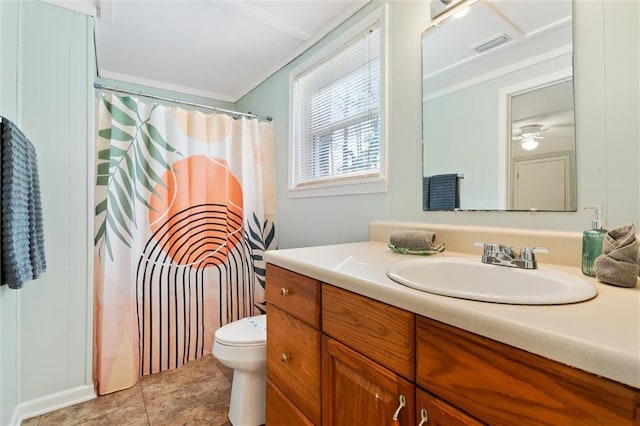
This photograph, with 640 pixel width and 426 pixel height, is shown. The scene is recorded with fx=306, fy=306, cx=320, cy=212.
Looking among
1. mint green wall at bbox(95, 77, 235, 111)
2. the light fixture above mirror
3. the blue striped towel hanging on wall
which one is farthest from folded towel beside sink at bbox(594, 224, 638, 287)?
mint green wall at bbox(95, 77, 235, 111)

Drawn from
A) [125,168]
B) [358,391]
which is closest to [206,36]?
[125,168]

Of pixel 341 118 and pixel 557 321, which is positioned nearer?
pixel 557 321

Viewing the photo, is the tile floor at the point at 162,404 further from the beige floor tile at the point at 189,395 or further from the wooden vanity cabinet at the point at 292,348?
the wooden vanity cabinet at the point at 292,348

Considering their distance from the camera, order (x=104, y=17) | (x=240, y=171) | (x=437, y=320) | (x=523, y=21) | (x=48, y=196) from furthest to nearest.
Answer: (x=240, y=171)
(x=104, y=17)
(x=48, y=196)
(x=523, y=21)
(x=437, y=320)

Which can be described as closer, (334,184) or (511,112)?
(511,112)

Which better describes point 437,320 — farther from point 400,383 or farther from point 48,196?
point 48,196

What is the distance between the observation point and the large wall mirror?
3.27ft

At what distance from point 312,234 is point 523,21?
4.97 ft

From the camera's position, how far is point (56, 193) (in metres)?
1.64

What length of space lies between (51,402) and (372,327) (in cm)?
189

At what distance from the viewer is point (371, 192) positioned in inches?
64.6

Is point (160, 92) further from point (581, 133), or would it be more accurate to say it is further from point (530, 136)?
point (581, 133)

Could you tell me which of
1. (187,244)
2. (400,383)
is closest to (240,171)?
(187,244)

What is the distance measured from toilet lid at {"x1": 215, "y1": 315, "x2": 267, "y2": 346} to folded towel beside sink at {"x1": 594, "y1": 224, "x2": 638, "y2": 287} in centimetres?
132
